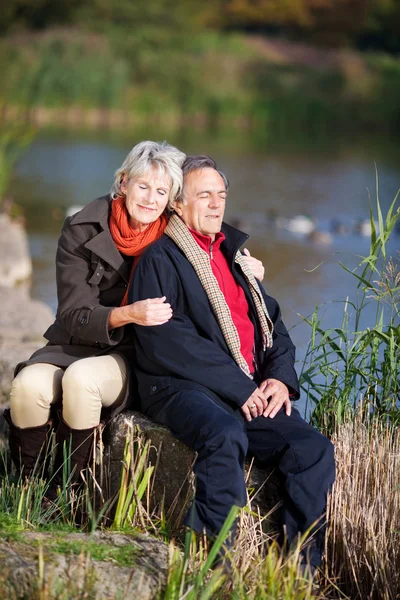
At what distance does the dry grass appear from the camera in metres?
2.79

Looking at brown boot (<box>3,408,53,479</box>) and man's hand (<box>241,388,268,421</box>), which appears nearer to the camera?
man's hand (<box>241,388,268,421</box>)

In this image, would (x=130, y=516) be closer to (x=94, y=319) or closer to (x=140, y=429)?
(x=140, y=429)

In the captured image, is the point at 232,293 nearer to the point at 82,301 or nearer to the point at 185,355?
the point at 185,355

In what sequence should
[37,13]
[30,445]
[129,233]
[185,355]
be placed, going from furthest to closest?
[37,13] < [129,233] < [30,445] < [185,355]

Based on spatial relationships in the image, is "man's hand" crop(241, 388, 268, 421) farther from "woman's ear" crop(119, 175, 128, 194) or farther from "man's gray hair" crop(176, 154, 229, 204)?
"woman's ear" crop(119, 175, 128, 194)

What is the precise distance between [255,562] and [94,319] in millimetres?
902

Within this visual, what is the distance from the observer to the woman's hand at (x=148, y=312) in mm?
2945

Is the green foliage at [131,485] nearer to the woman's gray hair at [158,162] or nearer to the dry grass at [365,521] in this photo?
the dry grass at [365,521]

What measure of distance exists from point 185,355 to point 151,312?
0.16 m

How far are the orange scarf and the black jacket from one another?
89 millimetres

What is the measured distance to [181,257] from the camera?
10.2 ft

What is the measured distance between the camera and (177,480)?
2.91 meters

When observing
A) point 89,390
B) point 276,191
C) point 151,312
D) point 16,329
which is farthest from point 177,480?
point 276,191

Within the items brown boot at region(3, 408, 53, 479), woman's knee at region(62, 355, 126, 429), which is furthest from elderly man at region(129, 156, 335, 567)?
brown boot at region(3, 408, 53, 479)
